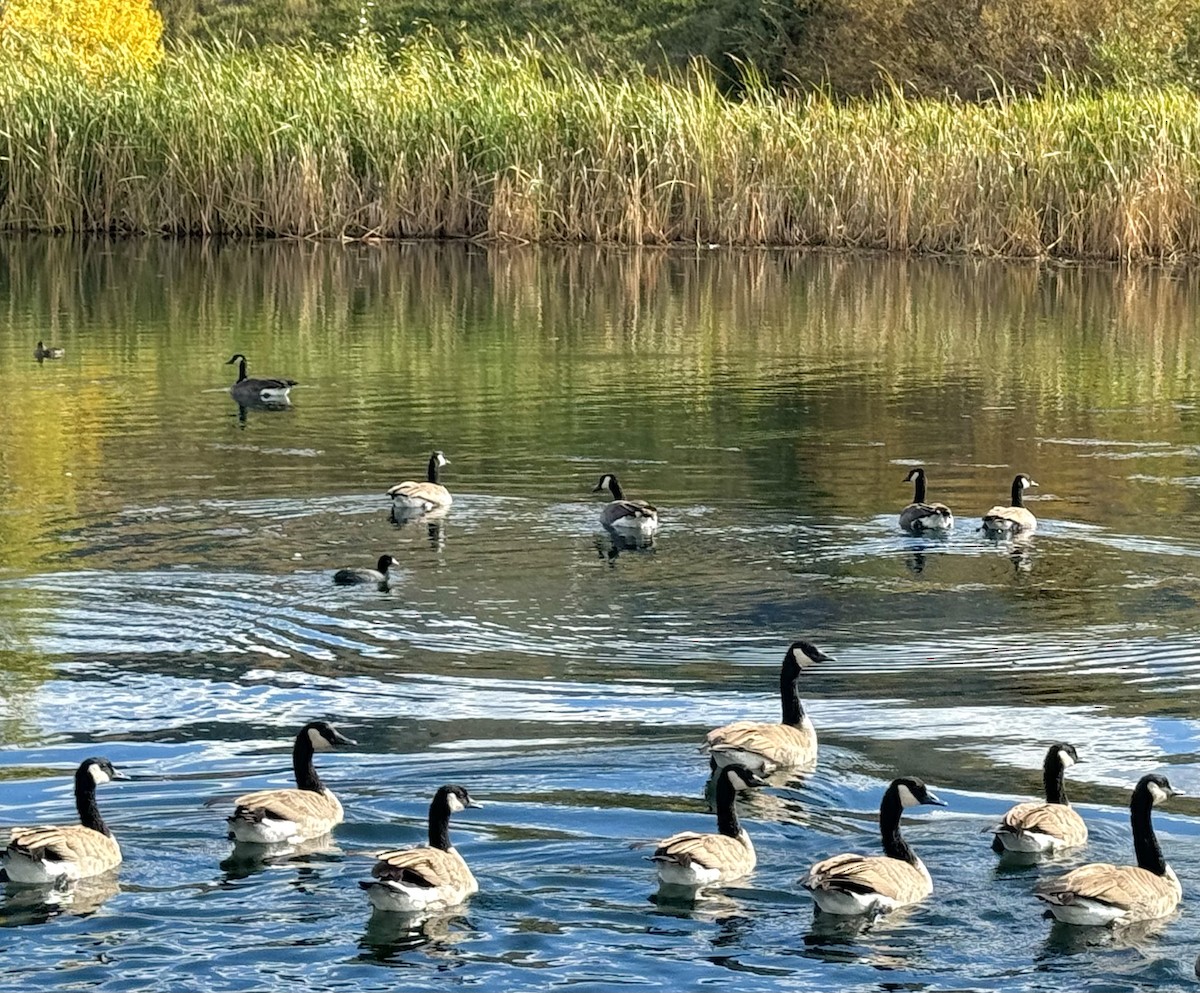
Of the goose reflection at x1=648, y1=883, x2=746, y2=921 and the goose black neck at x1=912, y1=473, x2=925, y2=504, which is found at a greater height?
the goose black neck at x1=912, y1=473, x2=925, y2=504

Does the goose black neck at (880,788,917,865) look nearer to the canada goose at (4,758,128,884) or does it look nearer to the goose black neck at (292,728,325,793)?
the goose black neck at (292,728,325,793)

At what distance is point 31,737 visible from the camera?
11625 millimetres

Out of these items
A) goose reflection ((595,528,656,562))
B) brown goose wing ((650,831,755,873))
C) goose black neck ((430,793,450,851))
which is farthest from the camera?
goose reflection ((595,528,656,562))

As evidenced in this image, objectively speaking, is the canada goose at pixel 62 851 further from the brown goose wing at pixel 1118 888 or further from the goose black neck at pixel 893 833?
the brown goose wing at pixel 1118 888

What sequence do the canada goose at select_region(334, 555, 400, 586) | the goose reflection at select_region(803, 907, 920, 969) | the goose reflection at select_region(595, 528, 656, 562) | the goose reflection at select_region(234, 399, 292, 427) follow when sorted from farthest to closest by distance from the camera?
the goose reflection at select_region(234, 399, 292, 427) → the goose reflection at select_region(595, 528, 656, 562) → the canada goose at select_region(334, 555, 400, 586) → the goose reflection at select_region(803, 907, 920, 969)

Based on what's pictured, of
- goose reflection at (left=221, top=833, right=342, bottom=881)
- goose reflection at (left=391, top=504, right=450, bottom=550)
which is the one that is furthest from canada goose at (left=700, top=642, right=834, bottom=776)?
goose reflection at (left=391, top=504, right=450, bottom=550)

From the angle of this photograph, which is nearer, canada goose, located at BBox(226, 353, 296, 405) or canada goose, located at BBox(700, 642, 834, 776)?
canada goose, located at BBox(700, 642, 834, 776)

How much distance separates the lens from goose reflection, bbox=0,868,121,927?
8977 mm

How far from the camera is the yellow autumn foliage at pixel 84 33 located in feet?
145

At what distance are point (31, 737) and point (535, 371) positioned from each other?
1570 cm

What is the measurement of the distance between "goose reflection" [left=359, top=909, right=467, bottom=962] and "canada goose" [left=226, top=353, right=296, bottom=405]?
50.1ft

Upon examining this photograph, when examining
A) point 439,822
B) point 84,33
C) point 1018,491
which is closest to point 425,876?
point 439,822

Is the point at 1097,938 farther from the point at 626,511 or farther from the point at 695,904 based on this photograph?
the point at 626,511

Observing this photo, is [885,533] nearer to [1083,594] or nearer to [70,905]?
[1083,594]
